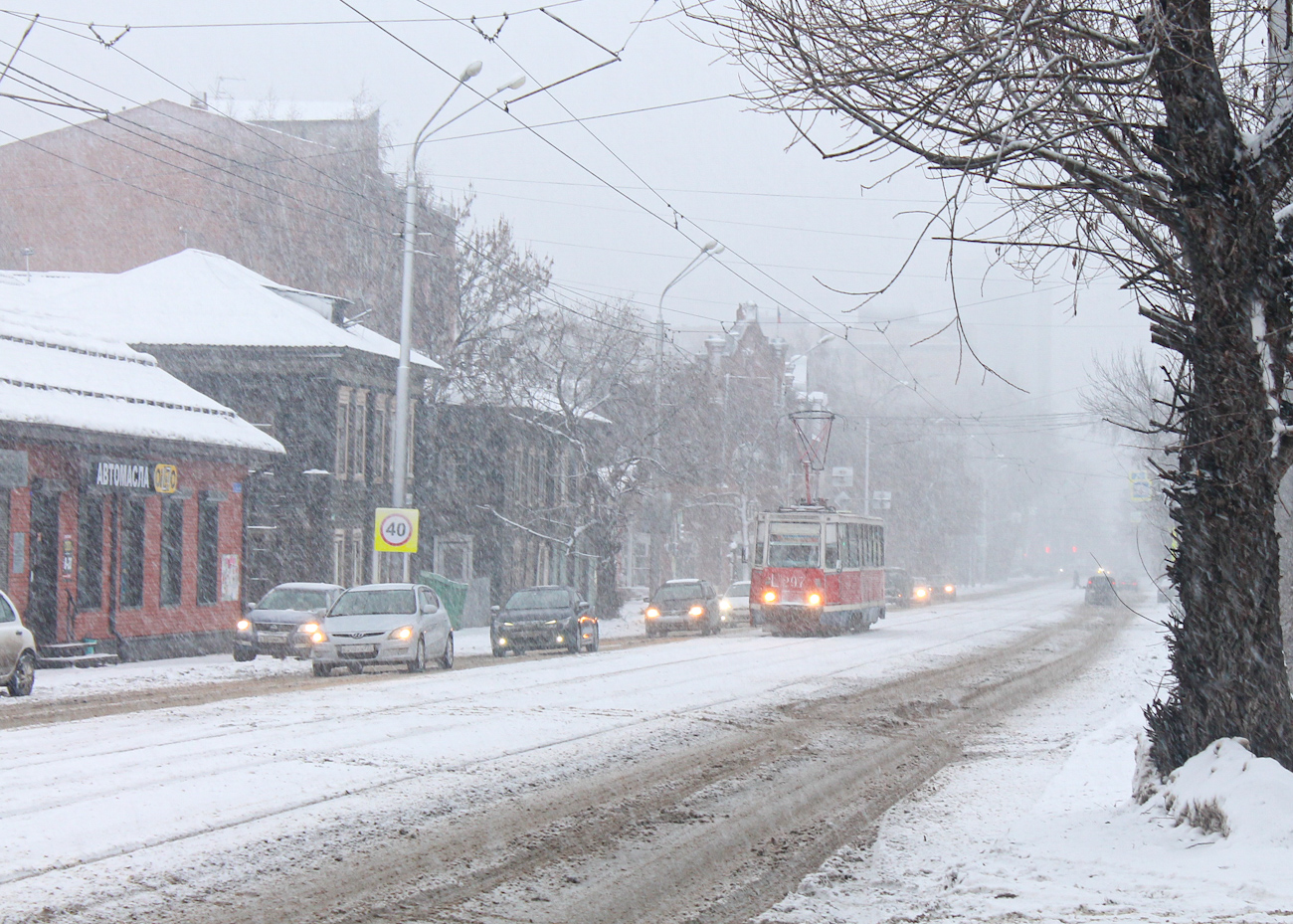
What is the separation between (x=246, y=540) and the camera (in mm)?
32281

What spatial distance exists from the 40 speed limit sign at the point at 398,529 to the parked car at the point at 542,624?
8.05 ft

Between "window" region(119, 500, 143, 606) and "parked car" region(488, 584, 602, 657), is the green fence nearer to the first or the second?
"parked car" region(488, 584, 602, 657)

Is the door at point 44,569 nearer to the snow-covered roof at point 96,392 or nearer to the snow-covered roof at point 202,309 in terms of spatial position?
the snow-covered roof at point 96,392

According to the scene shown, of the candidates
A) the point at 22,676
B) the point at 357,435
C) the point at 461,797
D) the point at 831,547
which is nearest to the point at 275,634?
the point at 22,676

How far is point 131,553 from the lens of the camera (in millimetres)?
27797

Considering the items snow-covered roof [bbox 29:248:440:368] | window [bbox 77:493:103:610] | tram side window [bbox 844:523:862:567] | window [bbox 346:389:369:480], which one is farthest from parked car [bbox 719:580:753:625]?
window [bbox 77:493:103:610]

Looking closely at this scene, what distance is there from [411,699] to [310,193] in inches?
1771

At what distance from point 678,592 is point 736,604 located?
9.03 m

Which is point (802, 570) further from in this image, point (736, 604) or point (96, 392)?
point (96, 392)

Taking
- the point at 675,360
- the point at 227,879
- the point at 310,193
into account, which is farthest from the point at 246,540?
the point at 310,193

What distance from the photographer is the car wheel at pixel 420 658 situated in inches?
902

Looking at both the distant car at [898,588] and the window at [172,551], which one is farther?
the distant car at [898,588]

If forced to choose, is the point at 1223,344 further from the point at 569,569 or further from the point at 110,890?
the point at 569,569

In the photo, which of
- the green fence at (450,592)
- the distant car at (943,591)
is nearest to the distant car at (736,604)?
the green fence at (450,592)
